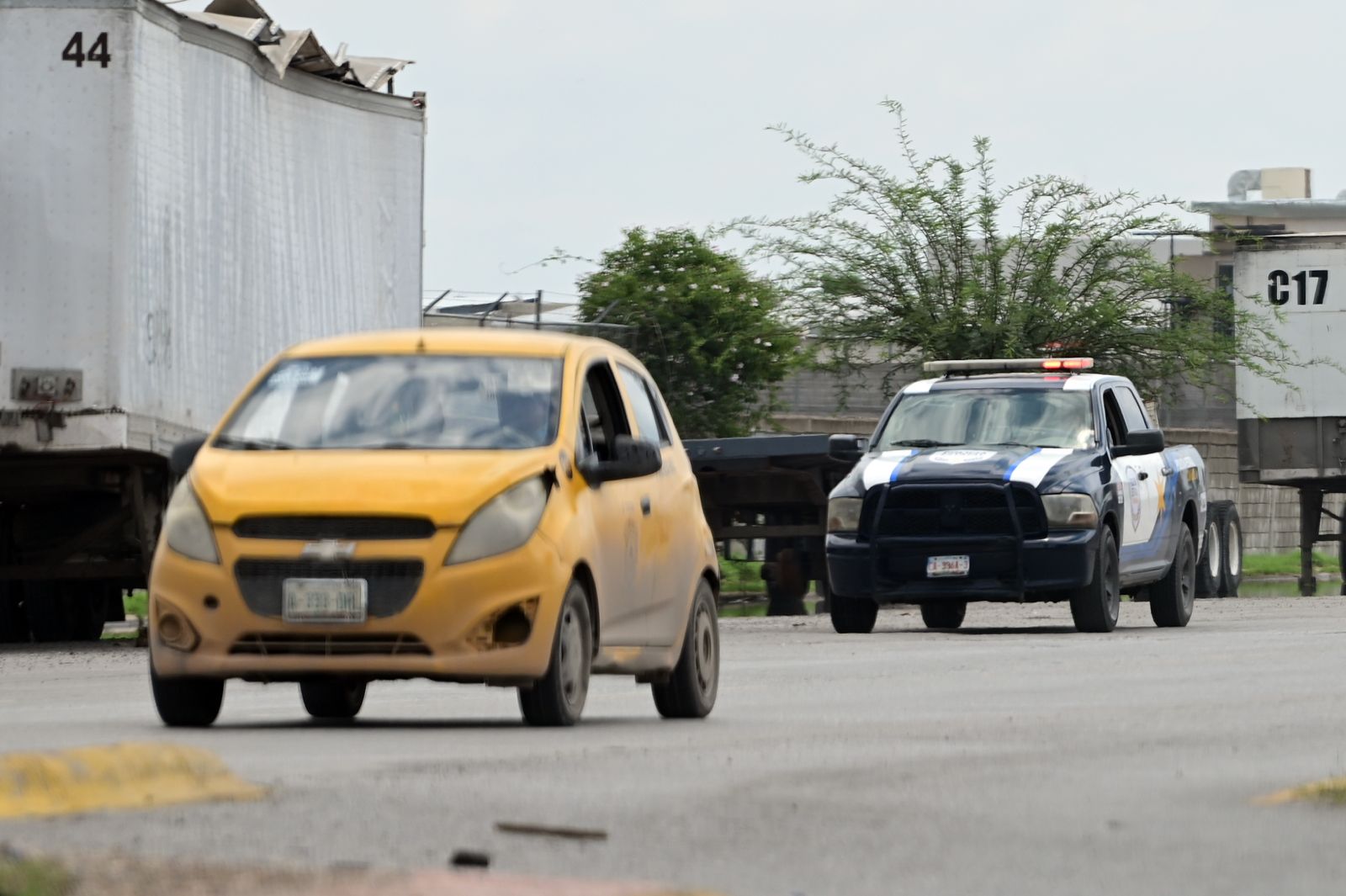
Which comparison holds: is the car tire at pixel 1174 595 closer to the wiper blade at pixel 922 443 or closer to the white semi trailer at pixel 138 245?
the wiper blade at pixel 922 443

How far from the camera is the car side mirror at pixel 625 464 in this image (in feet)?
36.3

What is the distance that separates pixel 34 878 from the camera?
544cm

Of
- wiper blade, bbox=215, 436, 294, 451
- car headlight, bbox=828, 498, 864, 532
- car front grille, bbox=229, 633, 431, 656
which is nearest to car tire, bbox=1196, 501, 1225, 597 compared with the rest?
car headlight, bbox=828, 498, 864, 532

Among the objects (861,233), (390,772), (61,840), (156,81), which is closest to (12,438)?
(156,81)

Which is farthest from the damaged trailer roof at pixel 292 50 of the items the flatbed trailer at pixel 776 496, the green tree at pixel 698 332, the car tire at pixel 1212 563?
→ the green tree at pixel 698 332

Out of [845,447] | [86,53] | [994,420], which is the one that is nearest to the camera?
[86,53]

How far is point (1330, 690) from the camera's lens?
13578 mm

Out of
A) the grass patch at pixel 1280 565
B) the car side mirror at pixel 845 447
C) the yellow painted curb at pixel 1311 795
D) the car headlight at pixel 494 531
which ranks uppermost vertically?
the car side mirror at pixel 845 447

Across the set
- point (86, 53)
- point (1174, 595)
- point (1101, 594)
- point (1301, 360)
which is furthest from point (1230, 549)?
→ point (86, 53)

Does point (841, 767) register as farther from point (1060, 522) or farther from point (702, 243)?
point (702, 243)

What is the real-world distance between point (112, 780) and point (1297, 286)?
99.9 feet

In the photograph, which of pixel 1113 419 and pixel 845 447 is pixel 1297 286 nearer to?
pixel 1113 419

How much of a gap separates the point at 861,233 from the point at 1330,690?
21.9 metres

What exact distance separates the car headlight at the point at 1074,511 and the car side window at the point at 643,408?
8.73m
